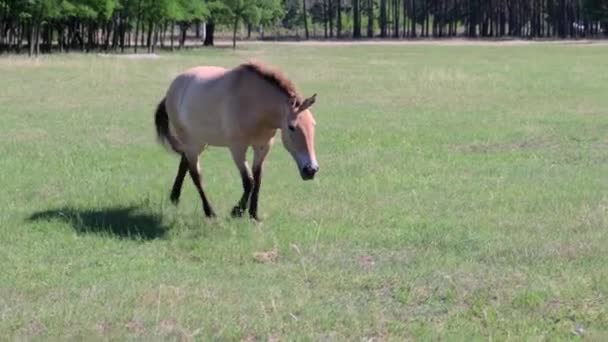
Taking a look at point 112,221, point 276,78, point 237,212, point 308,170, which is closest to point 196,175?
point 237,212

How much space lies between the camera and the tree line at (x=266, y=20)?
74.1 meters

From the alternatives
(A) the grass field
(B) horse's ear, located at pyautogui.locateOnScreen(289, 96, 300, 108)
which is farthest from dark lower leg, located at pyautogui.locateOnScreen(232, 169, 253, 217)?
(B) horse's ear, located at pyautogui.locateOnScreen(289, 96, 300, 108)

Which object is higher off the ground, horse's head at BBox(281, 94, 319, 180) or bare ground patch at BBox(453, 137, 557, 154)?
horse's head at BBox(281, 94, 319, 180)

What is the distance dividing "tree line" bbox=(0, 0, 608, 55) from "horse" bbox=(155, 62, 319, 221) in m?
56.2

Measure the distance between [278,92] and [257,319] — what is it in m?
3.99

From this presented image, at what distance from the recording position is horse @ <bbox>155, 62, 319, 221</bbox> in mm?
10672

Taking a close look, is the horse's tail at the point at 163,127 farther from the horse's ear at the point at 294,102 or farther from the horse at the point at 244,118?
the horse's ear at the point at 294,102

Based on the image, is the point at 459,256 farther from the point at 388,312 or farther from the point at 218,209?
the point at 218,209

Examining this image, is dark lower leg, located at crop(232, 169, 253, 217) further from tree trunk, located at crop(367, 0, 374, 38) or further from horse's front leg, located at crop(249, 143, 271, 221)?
tree trunk, located at crop(367, 0, 374, 38)

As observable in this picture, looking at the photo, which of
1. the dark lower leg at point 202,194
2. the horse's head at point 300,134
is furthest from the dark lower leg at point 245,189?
the horse's head at point 300,134

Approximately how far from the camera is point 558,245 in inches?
389

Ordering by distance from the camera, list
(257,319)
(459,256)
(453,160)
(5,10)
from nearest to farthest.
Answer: (257,319), (459,256), (453,160), (5,10)

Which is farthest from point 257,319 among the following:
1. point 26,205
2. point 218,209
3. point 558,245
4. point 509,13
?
point 509,13

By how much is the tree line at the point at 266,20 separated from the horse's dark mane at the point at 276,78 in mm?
57211
